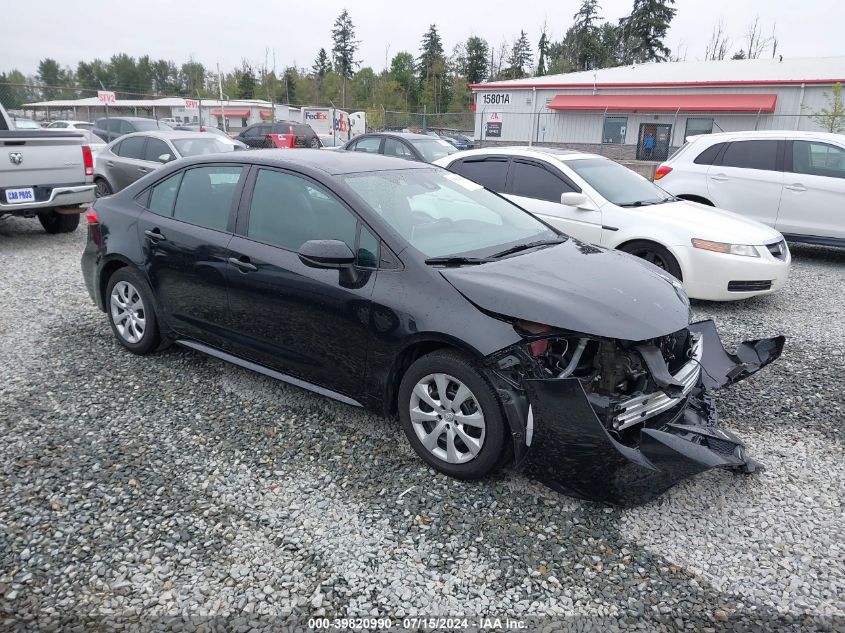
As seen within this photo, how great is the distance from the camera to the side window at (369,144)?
1321 cm

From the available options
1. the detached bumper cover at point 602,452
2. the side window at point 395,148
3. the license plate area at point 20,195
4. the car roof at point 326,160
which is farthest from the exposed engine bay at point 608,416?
the side window at point 395,148

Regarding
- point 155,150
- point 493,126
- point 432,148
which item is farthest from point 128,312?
point 493,126

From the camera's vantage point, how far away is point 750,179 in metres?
8.66

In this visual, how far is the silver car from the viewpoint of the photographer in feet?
35.2

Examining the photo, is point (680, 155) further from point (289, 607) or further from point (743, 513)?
point (289, 607)

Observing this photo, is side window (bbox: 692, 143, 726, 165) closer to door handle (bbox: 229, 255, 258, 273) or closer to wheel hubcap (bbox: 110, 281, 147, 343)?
door handle (bbox: 229, 255, 258, 273)

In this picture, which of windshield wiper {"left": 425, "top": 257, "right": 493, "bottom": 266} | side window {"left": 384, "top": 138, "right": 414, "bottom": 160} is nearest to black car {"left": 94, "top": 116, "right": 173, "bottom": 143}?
side window {"left": 384, "top": 138, "right": 414, "bottom": 160}

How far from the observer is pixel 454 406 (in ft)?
10.3

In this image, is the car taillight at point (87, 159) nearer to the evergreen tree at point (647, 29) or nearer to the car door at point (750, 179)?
the car door at point (750, 179)

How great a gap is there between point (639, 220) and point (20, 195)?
7696 mm

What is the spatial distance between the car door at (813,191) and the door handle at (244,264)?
25.0 ft

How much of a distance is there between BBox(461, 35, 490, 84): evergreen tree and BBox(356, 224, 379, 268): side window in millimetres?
70159

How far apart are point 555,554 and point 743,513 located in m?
1.00

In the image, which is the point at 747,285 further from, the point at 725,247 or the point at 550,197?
the point at 550,197
